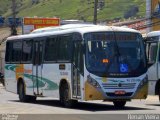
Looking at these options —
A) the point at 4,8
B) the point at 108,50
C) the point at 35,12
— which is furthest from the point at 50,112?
the point at 4,8

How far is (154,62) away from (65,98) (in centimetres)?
400

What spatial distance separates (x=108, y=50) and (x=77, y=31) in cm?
149

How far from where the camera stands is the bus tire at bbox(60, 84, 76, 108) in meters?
25.2

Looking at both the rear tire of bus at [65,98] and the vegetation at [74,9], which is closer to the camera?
the rear tire of bus at [65,98]

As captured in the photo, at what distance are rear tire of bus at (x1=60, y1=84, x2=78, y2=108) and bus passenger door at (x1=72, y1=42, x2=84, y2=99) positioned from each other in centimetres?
69

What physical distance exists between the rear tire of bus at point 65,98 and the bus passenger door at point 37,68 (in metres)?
2.16

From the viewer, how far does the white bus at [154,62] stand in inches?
1036

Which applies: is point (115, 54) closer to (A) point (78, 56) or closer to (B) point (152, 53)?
(A) point (78, 56)

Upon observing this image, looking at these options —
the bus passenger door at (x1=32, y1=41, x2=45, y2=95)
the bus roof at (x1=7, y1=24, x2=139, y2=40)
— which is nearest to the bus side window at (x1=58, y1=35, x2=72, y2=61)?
the bus roof at (x1=7, y1=24, x2=139, y2=40)

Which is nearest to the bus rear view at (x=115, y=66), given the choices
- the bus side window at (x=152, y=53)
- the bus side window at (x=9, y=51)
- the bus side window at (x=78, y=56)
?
the bus side window at (x=78, y=56)

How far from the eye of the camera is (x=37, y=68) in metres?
28.4

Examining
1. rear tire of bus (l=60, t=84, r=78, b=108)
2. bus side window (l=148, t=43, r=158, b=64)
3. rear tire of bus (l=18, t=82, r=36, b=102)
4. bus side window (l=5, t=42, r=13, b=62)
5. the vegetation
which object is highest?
bus side window (l=148, t=43, r=158, b=64)

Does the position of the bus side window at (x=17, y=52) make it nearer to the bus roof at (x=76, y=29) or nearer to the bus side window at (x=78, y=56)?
the bus roof at (x=76, y=29)

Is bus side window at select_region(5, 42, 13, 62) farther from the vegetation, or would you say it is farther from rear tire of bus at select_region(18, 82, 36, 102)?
the vegetation
